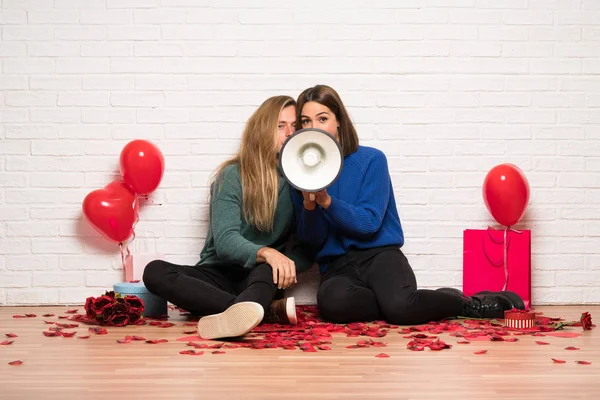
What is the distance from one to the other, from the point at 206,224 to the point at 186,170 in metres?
0.27

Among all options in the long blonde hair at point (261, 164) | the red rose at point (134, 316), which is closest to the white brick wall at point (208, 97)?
the long blonde hair at point (261, 164)

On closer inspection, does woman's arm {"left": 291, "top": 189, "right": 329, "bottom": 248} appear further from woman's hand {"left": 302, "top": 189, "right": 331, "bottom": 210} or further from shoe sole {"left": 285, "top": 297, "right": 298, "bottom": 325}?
shoe sole {"left": 285, "top": 297, "right": 298, "bottom": 325}

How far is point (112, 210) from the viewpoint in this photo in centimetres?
327

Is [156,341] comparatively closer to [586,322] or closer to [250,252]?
[250,252]

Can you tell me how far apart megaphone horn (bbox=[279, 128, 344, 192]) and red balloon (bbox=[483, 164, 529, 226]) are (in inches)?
33.9

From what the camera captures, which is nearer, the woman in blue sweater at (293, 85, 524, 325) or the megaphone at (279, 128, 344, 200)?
the megaphone at (279, 128, 344, 200)

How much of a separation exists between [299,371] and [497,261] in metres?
1.62

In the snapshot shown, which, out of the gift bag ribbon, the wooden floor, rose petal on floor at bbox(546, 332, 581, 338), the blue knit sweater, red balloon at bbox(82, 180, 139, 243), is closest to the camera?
the wooden floor

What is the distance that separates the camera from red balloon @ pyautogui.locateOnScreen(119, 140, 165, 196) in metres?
3.26

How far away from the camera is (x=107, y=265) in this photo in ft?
11.6

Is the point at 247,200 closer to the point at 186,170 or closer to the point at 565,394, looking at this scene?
the point at 186,170

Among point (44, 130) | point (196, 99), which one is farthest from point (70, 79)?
point (196, 99)

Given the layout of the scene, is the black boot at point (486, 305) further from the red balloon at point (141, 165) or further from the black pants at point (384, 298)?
the red balloon at point (141, 165)

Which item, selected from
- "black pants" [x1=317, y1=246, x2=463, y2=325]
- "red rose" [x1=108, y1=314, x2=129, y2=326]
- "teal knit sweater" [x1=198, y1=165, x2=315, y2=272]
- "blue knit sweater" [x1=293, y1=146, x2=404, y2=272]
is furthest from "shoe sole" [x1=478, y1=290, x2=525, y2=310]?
"red rose" [x1=108, y1=314, x2=129, y2=326]
